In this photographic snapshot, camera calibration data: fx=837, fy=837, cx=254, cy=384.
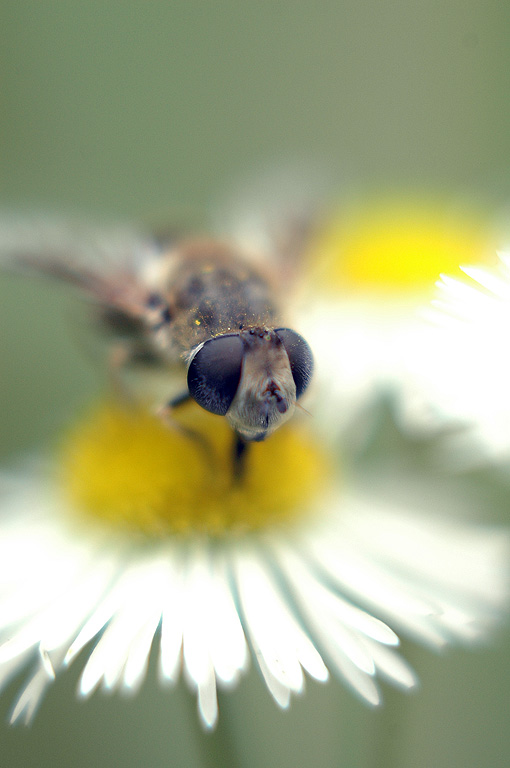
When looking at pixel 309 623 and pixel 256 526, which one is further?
pixel 256 526

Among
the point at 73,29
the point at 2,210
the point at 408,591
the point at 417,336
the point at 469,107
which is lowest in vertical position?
the point at 408,591

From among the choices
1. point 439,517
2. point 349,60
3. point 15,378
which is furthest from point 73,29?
point 439,517

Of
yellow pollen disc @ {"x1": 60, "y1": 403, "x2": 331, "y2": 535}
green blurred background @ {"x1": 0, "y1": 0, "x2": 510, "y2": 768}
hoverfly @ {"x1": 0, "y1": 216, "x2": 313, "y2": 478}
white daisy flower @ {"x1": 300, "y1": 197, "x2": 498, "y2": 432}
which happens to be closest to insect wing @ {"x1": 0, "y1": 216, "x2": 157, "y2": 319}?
hoverfly @ {"x1": 0, "y1": 216, "x2": 313, "y2": 478}

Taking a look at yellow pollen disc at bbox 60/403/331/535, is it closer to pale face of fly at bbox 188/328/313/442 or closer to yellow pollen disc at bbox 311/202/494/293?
pale face of fly at bbox 188/328/313/442

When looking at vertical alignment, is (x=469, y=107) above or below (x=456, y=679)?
above

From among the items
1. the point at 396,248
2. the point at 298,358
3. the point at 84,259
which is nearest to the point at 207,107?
the point at 396,248

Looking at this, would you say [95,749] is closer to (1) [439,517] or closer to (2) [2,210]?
(1) [439,517]
